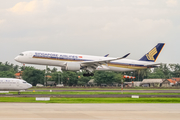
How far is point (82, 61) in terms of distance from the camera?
5772cm

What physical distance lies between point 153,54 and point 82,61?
19.8m

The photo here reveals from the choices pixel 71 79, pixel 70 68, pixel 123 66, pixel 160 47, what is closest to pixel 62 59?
pixel 70 68

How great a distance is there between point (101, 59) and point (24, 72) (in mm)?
50641

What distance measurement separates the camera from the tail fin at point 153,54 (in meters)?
66.6

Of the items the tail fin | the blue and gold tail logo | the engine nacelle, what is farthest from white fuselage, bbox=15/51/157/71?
the blue and gold tail logo

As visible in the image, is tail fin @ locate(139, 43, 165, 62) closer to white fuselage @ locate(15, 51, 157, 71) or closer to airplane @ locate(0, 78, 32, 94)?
white fuselage @ locate(15, 51, 157, 71)

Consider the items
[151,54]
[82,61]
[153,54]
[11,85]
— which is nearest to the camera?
[11,85]

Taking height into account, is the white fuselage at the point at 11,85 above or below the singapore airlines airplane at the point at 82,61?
below
